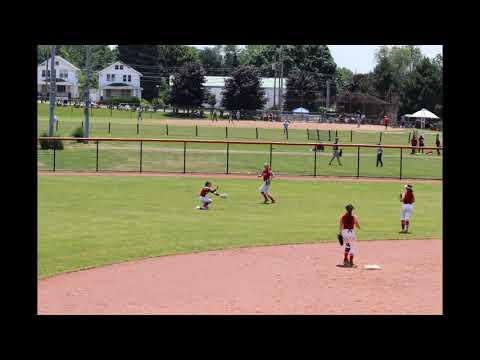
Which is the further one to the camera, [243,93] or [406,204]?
[243,93]

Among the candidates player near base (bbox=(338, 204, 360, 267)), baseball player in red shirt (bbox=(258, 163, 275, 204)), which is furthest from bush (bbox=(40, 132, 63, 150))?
player near base (bbox=(338, 204, 360, 267))

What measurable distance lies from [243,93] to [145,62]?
46.2 m

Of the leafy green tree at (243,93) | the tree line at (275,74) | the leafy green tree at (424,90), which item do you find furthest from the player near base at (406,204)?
the leafy green tree at (424,90)

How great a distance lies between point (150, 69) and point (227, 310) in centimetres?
14247

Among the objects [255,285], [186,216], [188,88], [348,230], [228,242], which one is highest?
[188,88]

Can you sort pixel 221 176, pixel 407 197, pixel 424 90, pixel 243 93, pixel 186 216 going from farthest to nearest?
1. pixel 424 90
2. pixel 243 93
3. pixel 221 176
4. pixel 186 216
5. pixel 407 197

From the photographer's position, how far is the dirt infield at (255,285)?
16.2 m

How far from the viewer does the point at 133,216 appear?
29.1 m

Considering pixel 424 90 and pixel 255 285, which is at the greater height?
pixel 424 90

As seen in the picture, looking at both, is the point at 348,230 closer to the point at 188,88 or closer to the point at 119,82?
the point at 188,88

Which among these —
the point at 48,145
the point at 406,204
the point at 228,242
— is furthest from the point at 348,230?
the point at 48,145

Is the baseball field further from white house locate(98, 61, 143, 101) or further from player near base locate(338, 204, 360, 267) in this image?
white house locate(98, 61, 143, 101)

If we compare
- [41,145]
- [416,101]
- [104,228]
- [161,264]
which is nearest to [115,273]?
[161,264]

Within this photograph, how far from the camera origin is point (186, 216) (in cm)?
2934
